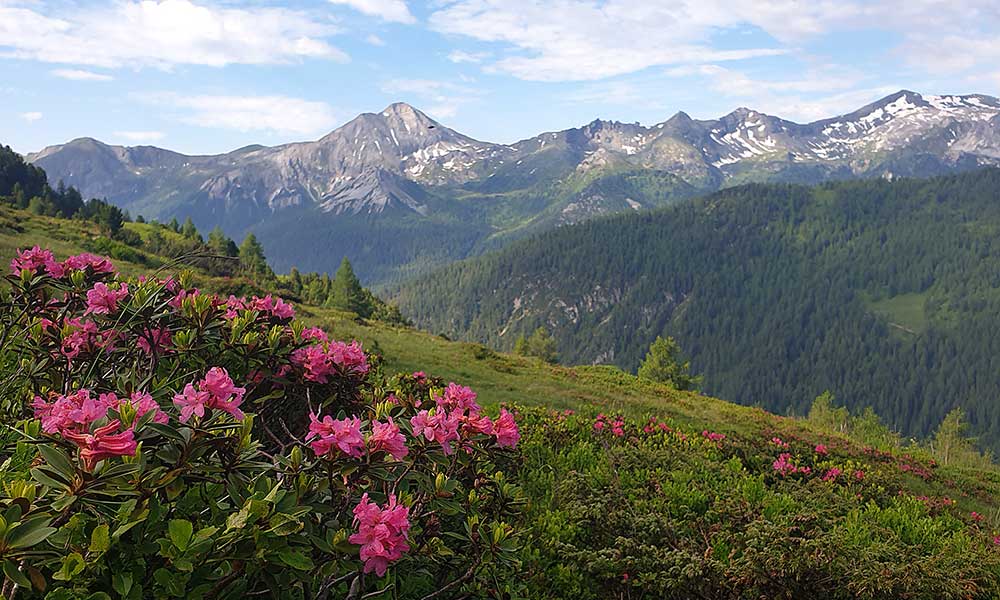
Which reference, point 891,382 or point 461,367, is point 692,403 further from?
point 891,382

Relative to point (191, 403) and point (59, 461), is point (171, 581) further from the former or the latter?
point (191, 403)

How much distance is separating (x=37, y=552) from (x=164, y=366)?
10.9 feet

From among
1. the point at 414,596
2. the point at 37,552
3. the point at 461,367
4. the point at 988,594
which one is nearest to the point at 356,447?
the point at 37,552

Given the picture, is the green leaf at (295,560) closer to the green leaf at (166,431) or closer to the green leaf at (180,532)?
the green leaf at (180,532)

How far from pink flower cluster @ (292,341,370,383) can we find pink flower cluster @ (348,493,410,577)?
2.38m

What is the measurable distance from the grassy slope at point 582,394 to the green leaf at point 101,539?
1089 cm

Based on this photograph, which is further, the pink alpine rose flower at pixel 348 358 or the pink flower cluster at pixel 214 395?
the pink alpine rose flower at pixel 348 358

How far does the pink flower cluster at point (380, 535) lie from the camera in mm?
2373

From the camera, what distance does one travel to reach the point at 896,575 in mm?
5203

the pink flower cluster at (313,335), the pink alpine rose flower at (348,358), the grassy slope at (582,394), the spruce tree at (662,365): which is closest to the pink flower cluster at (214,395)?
→ the pink alpine rose flower at (348,358)

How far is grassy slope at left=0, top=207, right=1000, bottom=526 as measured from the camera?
14252 millimetres

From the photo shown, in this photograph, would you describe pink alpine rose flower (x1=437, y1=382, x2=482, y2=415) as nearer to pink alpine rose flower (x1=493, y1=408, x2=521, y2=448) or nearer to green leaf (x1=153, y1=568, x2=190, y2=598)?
pink alpine rose flower (x1=493, y1=408, x2=521, y2=448)

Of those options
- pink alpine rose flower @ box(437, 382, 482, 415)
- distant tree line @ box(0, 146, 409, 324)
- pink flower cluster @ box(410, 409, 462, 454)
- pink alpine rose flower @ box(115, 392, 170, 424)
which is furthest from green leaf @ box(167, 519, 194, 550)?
distant tree line @ box(0, 146, 409, 324)

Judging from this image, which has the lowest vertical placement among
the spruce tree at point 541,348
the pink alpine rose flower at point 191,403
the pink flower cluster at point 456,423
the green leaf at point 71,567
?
the spruce tree at point 541,348
